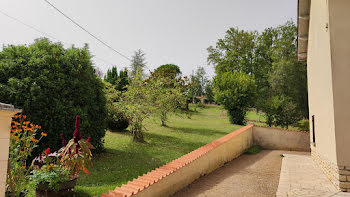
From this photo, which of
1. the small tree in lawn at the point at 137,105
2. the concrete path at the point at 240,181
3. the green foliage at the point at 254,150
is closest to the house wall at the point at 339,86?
the concrete path at the point at 240,181

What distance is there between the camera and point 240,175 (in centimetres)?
780

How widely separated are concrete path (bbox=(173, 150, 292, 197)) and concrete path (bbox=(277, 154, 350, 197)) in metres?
0.41

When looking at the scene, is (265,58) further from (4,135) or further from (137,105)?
(4,135)

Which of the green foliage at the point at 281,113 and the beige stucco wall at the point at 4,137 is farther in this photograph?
the green foliage at the point at 281,113

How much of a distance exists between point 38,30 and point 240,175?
14.2 metres

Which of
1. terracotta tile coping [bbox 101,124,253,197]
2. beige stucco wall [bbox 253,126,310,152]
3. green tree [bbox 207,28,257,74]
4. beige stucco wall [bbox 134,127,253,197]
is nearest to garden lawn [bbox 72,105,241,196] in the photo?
terracotta tile coping [bbox 101,124,253,197]

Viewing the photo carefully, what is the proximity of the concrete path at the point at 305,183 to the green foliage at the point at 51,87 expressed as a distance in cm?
613

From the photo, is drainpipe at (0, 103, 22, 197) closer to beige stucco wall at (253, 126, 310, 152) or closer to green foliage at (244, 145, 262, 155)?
green foliage at (244, 145, 262, 155)

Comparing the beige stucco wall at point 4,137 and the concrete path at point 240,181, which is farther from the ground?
the beige stucco wall at point 4,137

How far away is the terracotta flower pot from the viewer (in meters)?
4.10

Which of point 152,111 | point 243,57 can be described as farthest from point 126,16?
point 243,57

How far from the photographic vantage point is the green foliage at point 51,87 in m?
Result: 6.42

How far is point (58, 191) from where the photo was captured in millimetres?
4145

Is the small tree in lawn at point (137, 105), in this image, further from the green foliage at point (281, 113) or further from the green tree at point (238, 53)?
the green tree at point (238, 53)
